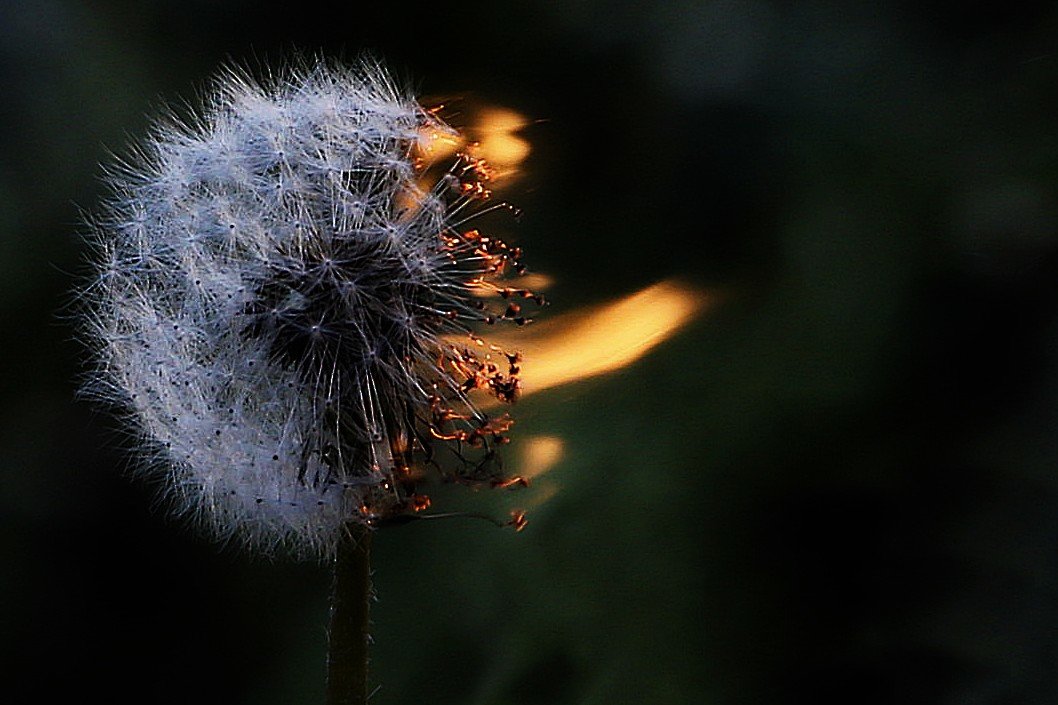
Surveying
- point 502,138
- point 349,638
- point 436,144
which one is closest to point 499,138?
point 502,138

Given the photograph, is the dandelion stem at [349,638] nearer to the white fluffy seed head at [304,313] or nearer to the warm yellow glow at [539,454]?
the white fluffy seed head at [304,313]

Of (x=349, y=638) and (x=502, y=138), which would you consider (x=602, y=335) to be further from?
(x=349, y=638)

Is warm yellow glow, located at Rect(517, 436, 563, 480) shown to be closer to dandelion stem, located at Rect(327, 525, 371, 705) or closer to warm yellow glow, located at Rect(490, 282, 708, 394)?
warm yellow glow, located at Rect(490, 282, 708, 394)

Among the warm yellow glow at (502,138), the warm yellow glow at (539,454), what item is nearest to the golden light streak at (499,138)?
the warm yellow glow at (502,138)

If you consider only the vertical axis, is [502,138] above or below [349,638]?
above

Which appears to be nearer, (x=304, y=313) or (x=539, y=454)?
(x=304, y=313)

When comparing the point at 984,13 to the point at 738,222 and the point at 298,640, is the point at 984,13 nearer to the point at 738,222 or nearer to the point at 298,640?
the point at 738,222
